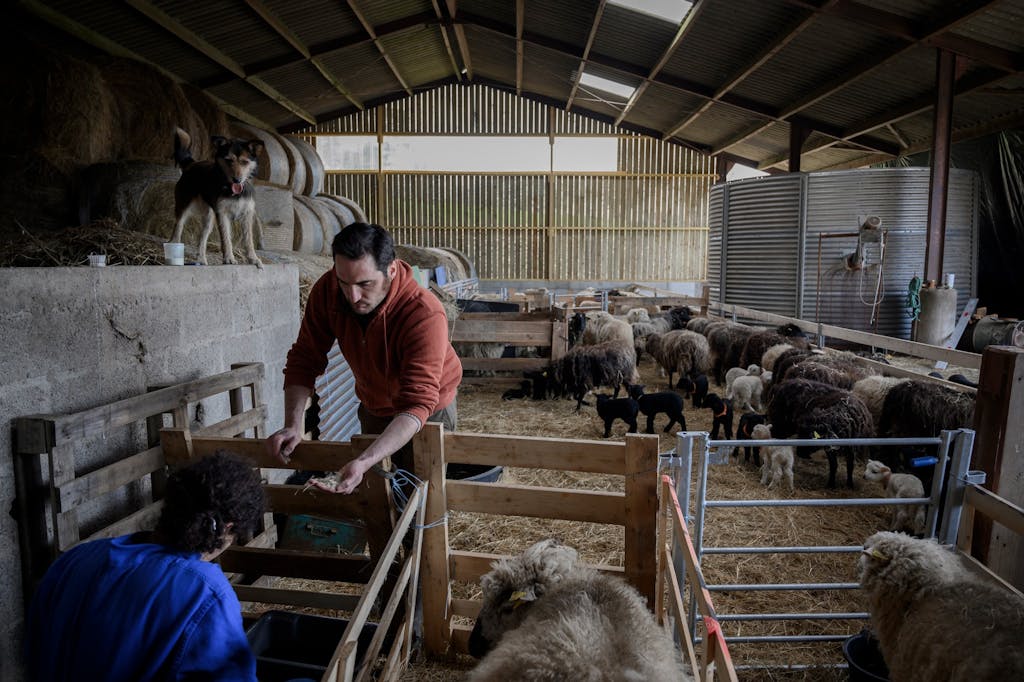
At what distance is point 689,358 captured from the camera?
36.8ft

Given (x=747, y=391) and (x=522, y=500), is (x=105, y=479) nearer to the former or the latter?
(x=522, y=500)

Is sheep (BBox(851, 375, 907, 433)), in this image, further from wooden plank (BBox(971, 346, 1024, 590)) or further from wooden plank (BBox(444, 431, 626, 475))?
wooden plank (BBox(444, 431, 626, 475))

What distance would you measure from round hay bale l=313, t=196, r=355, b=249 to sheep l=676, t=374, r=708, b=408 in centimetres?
809

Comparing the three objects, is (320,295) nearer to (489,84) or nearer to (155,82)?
(155,82)

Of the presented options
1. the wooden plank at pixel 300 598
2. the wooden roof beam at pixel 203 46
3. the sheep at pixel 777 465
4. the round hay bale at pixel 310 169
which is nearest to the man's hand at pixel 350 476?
the wooden plank at pixel 300 598

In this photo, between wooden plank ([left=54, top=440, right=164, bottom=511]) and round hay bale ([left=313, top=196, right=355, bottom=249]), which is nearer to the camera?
wooden plank ([left=54, top=440, right=164, bottom=511])

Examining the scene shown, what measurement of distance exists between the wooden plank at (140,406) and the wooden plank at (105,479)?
178 mm

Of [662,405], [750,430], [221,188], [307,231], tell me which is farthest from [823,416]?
[307,231]

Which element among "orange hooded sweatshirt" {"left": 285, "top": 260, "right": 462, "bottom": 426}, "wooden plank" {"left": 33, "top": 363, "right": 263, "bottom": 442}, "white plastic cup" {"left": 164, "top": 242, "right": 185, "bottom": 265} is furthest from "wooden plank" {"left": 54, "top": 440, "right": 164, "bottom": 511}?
"white plastic cup" {"left": 164, "top": 242, "right": 185, "bottom": 265}

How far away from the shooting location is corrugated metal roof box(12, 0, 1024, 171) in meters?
10.8

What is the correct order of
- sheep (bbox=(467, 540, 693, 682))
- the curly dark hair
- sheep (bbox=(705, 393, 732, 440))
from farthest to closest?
sheep (bbox=(705, 393, 732, 440)), sheep (bbox=(467, 540, 693, 682)), the curly dark hair

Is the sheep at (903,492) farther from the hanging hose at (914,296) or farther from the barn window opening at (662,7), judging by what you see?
the barn window opening at (662,7)

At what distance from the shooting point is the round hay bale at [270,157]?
13.3 meters

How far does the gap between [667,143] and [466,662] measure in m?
24.9
